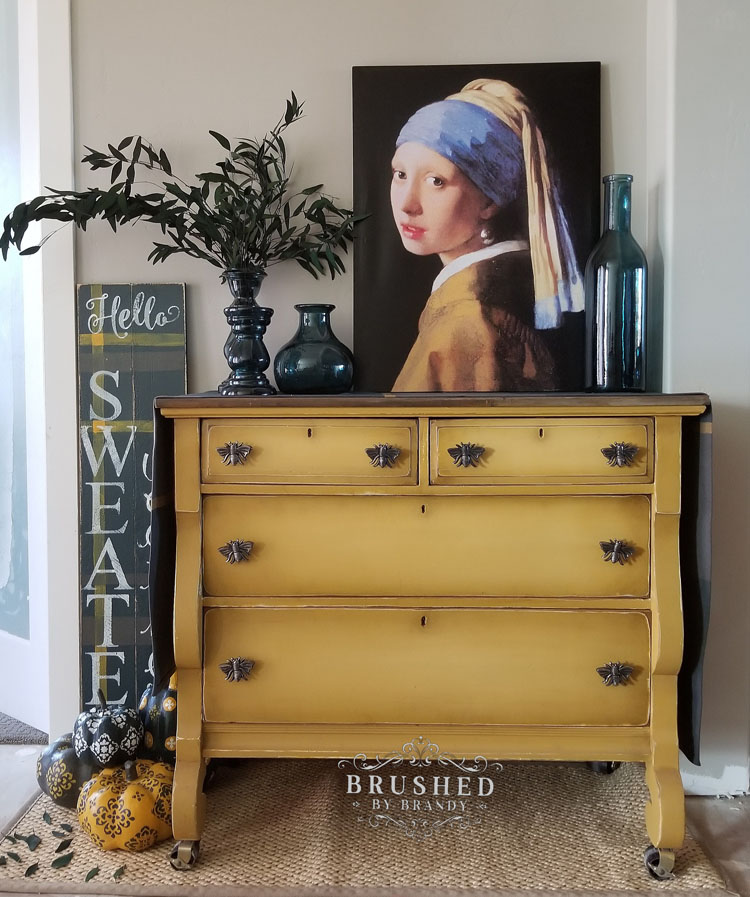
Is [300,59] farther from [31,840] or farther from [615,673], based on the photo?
[31,840]

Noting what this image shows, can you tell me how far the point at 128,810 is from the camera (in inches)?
70.0

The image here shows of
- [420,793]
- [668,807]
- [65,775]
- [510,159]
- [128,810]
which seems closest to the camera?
[668,807]

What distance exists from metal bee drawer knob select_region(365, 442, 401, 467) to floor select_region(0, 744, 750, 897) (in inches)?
46.5

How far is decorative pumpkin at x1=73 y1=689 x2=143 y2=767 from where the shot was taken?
6.33ft

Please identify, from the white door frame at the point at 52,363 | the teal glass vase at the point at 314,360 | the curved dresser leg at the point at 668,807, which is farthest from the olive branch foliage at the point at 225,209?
the curved dresser leg at the point at 668,807

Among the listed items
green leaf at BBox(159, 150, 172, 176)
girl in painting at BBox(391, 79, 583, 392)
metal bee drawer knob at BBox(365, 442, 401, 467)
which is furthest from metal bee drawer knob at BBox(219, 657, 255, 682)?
green leaf at BBox(159, 150, 172, 176)

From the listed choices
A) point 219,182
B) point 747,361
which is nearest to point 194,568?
point 219,182

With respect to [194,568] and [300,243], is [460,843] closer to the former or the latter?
[194,568]

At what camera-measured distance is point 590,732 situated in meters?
1.72

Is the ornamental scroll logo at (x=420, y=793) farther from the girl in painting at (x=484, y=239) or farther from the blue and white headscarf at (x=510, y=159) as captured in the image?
the blue and white headscarf at (x=510, y=159)

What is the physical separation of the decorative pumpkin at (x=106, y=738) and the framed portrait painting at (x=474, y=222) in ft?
3.60

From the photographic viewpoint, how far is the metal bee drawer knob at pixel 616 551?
1.70 m

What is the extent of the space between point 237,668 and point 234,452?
0.48 metres

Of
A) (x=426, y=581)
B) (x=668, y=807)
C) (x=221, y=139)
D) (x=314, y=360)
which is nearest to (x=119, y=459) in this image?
(x=314, y=360)
